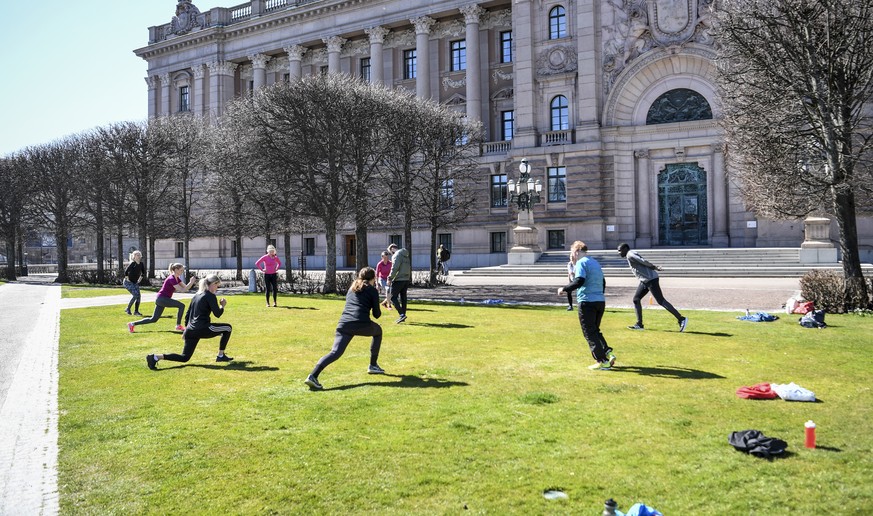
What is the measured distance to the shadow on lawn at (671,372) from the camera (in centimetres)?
944

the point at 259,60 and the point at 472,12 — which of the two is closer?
the point at 472,12

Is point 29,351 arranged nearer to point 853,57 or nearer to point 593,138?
point 853,57

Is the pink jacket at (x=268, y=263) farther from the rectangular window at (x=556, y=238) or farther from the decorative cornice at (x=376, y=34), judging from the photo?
the decorative cornice at (x=376, y=34)

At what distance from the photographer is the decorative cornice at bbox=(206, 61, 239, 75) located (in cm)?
6134

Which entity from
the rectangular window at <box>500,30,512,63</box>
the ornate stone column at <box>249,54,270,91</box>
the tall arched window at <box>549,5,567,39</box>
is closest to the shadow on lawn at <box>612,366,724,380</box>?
the tall arched window at <box>549,5,567,39</box>

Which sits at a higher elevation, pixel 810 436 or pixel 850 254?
pixel 850 254

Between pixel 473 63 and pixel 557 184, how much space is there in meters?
11.7

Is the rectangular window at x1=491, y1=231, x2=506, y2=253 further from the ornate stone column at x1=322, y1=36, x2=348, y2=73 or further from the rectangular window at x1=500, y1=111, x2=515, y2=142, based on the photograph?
the ornate stone column at x1=322, y1=36, x2=348, y2=73

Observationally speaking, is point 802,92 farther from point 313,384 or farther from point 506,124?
point 506,124

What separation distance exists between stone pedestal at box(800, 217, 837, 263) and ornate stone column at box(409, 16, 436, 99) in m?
28.9

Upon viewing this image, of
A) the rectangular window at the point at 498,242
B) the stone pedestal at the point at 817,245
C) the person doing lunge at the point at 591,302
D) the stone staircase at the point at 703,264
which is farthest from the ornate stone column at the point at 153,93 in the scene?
the person doing lunge at the point at 591,302

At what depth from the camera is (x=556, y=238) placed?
44062 mm

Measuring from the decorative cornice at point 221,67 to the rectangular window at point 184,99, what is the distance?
4571mm

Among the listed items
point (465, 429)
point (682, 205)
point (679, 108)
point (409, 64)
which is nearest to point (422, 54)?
point (409, 64)
